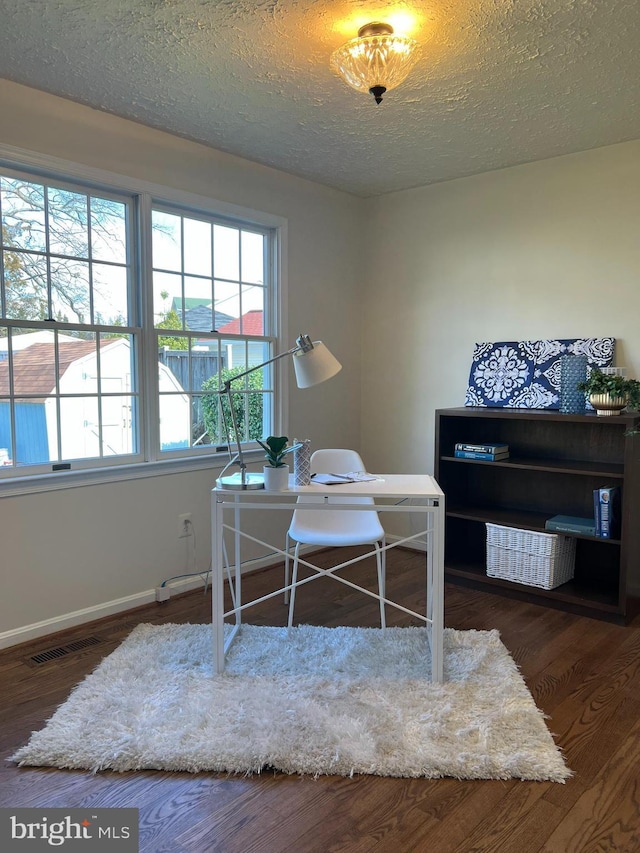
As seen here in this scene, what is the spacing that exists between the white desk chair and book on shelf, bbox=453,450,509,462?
723 millimetres

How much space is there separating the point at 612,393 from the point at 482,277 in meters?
1.26

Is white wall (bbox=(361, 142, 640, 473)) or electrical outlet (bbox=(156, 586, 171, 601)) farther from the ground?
white wall (bbox=(361, 142, 640, 473))

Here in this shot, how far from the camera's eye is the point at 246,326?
12.9ft

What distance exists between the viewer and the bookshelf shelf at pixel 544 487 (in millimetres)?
3197

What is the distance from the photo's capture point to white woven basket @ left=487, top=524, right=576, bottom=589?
11.1 ft

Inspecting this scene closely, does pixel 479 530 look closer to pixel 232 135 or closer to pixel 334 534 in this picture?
pixel 334 534

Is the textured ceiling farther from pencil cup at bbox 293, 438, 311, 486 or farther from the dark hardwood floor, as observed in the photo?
the dark hardwood floor

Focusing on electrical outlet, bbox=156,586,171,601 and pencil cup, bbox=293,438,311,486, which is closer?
pencil cup, bbox=293,438,311,486

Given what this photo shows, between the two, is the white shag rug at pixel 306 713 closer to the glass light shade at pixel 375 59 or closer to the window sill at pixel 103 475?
the window sill at pixel 103 475

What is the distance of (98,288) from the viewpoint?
126 inches

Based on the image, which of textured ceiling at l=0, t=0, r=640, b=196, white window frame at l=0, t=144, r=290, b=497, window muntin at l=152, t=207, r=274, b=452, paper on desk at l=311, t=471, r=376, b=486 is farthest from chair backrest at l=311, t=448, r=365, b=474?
textured ceiling at l=0, t=0, r=640, b=196

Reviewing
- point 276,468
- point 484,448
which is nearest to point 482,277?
point 484,448

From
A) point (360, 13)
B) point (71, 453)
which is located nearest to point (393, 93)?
point (360, 13)

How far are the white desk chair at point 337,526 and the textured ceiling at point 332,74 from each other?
176 centimetres
